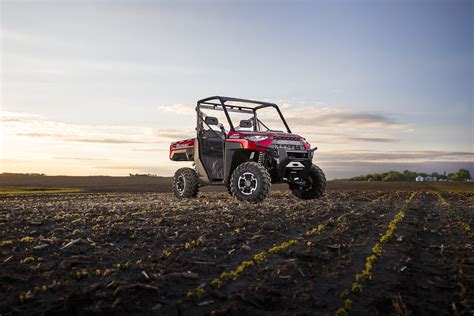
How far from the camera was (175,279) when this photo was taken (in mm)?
4945

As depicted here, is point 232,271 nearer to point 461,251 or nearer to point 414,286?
point 414,286

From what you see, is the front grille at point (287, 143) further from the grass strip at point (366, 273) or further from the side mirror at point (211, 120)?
the grass strip at point (366, 273)

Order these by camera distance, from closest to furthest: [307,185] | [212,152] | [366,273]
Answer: [366,273], [212,152], [307,185]

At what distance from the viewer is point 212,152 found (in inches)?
558

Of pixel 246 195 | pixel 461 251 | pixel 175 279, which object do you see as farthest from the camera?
pixel 246 195

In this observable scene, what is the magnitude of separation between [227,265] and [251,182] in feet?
21.0

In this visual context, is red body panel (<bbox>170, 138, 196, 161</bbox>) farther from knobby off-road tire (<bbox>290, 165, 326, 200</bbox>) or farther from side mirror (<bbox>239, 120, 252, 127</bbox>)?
knobby off-road tire (<bbox>290, 165, 326, 200</bbox>)

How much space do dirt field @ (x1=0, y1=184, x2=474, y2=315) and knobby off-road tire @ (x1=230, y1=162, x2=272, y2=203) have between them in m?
2.54

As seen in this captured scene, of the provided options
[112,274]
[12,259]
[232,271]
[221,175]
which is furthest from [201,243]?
[221,175]

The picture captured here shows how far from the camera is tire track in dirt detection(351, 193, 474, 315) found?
437 centimetres

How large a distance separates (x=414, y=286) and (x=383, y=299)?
0.75 m

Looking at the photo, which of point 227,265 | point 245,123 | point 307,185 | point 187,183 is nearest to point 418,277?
point 227,265

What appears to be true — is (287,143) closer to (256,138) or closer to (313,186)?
(256,138)

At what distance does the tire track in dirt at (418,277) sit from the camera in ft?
14.3
